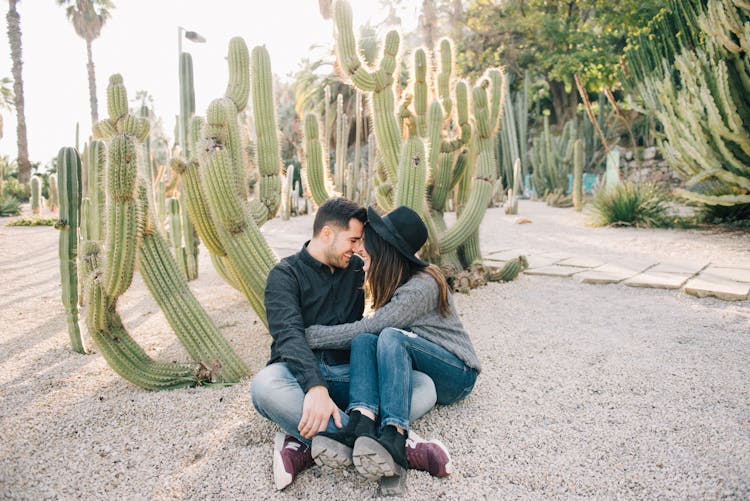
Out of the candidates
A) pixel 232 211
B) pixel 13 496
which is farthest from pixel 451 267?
pixel 13 496

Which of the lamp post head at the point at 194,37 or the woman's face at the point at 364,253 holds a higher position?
the lamp post head at the point at 194,37

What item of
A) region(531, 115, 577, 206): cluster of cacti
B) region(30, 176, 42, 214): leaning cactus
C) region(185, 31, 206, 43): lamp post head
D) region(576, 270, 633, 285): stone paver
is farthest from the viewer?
region(531, 115, 577, 206): cluster of cacti

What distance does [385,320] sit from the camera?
2.24 metres

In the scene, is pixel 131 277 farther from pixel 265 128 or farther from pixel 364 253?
pixel 265 128

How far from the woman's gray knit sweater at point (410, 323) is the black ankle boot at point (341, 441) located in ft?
1.25

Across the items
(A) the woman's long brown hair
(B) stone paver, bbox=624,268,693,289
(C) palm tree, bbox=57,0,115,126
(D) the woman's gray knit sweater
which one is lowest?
(B) stone paver, bbox=624,268,693,289

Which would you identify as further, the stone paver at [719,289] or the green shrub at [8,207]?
the green shrub at [8,207]

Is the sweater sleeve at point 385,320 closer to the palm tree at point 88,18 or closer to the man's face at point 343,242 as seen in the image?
the man's face at point 343,242

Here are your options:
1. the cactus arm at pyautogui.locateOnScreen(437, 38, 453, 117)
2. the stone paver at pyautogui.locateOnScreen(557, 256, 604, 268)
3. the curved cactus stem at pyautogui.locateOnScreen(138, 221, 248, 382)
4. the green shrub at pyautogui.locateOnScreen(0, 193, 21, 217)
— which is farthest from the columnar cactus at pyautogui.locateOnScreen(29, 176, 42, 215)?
the stone paver at pyautogui.locateOnScreen(557, 256, 604, 268)

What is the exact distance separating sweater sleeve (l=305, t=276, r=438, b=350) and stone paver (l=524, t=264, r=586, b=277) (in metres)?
3.49

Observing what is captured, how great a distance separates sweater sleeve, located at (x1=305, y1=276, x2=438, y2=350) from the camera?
7.38 ft

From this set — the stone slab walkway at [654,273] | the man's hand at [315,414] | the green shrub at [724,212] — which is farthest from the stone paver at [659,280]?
the man's hand at [315,414]

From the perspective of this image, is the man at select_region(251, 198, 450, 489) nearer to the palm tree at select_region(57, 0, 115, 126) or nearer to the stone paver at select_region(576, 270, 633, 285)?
the stone paver at select_region(576, 270, 633, 285)

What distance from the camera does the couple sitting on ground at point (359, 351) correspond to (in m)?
1.94
